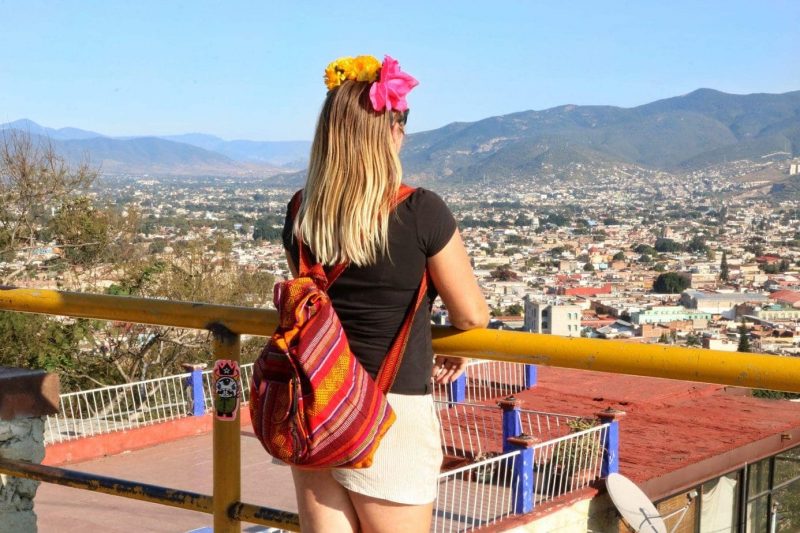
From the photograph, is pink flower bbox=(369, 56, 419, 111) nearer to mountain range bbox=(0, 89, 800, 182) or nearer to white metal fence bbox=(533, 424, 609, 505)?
white metal fence bbox=(533, 424, 609, 505)

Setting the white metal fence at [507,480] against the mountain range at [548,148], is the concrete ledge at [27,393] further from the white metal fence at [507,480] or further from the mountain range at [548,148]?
the mountain range at [548,148]

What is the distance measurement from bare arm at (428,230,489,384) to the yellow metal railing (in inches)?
1.5

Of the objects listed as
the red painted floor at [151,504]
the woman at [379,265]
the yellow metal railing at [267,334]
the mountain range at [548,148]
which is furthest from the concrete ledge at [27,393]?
the mountain range at [548,148]

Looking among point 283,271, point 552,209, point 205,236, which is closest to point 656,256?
point 552,209

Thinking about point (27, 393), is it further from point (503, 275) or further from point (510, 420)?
point (503, 275)

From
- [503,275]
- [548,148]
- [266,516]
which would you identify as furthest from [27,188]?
[548,148]

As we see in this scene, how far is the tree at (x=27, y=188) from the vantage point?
57.2ft

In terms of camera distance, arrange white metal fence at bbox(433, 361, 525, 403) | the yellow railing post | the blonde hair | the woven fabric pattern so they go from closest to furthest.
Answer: the woven fabric pattern
the blonde hair
the yellow railing post
white metal fence at bbox(433, 361, 525, 403)

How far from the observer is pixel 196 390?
12133 mm

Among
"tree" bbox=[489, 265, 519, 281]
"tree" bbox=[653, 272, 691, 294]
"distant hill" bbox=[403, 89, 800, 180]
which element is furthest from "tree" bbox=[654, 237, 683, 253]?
"distant hill" bbox=[403, 89, 800, 180]

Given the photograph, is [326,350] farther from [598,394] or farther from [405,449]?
[598,394]

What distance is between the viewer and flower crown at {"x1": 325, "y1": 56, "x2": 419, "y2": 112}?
189 cm

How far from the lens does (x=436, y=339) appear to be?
2.01 m

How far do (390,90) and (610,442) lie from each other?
10.4 meters
